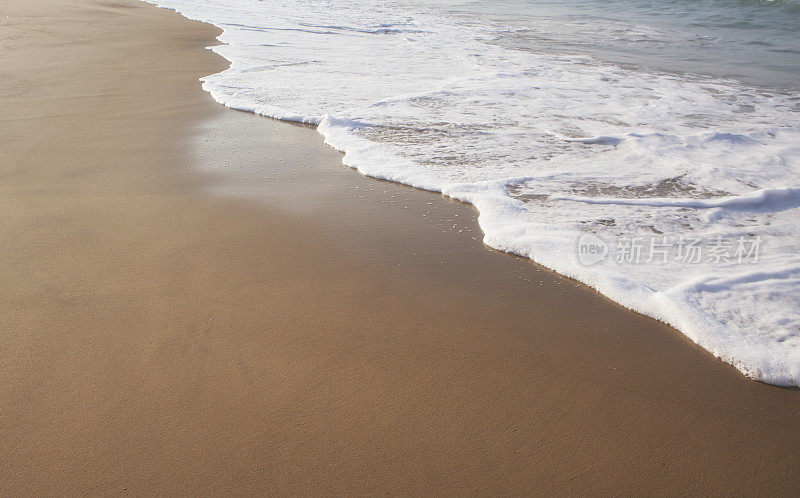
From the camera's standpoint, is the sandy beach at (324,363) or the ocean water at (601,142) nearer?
the sandy beach at (324,363)

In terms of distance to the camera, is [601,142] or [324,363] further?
[601,142]

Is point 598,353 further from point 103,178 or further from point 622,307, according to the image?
point 103,178

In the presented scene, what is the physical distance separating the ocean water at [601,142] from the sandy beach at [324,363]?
11.6 inches

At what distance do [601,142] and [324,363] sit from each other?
372 cm

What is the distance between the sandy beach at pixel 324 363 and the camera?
171cm

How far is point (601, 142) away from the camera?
487cm

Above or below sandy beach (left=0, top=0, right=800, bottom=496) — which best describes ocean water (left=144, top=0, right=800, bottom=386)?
above

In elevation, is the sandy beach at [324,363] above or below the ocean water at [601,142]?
below

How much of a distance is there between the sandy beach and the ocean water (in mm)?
296

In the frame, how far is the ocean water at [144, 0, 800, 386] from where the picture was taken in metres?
2.70

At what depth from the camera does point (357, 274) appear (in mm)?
2754

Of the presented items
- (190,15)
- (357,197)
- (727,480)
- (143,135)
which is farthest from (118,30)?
(727,480)

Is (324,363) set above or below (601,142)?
below

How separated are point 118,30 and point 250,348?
9780 millimetres
